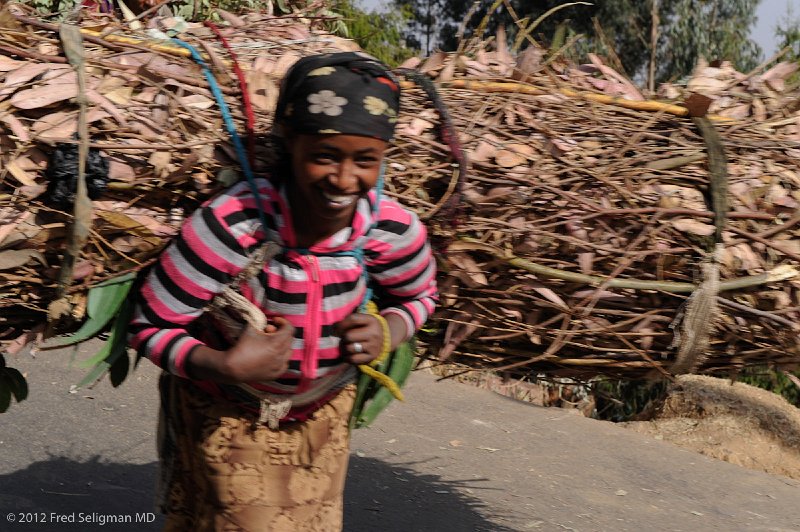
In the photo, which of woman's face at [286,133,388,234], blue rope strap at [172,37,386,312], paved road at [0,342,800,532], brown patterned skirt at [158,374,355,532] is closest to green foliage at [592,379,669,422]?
paved road at [0,342,800,532]

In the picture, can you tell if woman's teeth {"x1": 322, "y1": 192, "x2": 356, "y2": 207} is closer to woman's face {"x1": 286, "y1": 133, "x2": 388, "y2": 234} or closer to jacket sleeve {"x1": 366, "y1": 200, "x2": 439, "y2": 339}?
woman's face {"x1": 286, "y1": 133, "x2": 388, "y2": 234}

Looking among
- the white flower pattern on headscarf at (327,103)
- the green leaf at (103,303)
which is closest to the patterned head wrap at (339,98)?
the white flower pattern on headscarf at (327,103)

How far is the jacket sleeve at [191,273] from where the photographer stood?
222cm

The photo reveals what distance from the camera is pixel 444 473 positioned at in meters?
4.72

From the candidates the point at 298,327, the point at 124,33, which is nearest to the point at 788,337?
the point at 298,327

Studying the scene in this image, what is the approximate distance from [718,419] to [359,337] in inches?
166

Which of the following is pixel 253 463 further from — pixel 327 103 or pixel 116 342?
pixel 327 103

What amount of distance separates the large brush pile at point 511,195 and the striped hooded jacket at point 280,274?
13 cm

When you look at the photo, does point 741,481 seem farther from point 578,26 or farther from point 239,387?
point 578,26

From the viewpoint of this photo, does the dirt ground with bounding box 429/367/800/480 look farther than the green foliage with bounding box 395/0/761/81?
No

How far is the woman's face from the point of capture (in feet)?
7.08

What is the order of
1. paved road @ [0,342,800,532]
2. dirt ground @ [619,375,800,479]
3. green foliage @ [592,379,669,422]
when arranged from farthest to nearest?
1. green foliage @ [592,379,669,422]
2. dirt ground @ [619,375,800,479]
3. paved road @ [0,342,800,532]

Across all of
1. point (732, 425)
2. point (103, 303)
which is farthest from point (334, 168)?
point (732, 425)

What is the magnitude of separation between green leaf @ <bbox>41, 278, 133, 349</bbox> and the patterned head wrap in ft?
1.83
